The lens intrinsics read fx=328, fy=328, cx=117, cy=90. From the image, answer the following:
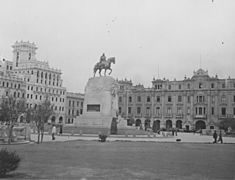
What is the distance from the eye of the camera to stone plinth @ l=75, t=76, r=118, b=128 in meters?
48.9

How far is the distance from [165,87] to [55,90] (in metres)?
34.5

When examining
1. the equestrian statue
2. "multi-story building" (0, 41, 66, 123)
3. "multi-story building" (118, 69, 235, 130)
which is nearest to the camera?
the equestrian statue

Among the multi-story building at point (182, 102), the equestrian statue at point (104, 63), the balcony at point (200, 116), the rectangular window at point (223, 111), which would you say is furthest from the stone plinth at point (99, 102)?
the rectangular window at point (223, 111)

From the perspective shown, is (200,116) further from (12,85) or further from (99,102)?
(12,85)

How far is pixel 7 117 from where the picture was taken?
25.9 meters

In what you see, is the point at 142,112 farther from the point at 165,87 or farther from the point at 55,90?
the point at 55,90

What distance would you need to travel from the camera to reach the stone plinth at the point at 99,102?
4891 centimetres

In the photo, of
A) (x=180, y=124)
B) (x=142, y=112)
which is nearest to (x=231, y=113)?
(x=180, y=124)

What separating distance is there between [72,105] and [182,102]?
39568 millimetres

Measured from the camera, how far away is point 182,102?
286 feet

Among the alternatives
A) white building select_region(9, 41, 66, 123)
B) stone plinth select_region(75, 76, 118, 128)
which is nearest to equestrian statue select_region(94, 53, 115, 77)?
stone plinth select_region(75, 76, 118, 128)

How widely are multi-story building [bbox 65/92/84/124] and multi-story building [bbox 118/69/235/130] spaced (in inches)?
810

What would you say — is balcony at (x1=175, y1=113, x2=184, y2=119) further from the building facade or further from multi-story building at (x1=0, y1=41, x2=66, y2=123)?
multi-story building at (x1=0, y1=41, x2=66, y2=123)

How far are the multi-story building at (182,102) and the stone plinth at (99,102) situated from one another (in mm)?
28784
